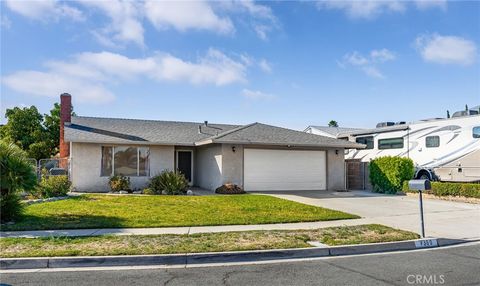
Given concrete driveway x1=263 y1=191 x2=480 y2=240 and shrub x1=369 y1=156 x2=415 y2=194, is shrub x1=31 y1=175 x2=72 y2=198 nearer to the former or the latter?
concrete driveway x1=263 y1=191 x2=480 y2=240

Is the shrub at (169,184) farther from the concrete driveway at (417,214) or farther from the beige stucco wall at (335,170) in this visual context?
the beige stucco wall at (335,170)

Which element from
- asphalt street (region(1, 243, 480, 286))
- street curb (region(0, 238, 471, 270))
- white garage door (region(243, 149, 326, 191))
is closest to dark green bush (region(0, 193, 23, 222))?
street curb (region(0, 238, 471, 270))

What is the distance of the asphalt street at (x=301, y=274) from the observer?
5.65m

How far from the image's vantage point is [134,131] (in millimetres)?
21547

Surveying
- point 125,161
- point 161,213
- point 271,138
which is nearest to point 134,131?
point 125,161

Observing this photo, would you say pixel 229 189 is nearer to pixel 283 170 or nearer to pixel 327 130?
pixel 283 170

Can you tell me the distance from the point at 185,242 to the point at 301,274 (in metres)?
2.73

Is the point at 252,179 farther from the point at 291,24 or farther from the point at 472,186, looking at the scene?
the point at 472,186

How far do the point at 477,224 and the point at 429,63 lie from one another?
8505 mm

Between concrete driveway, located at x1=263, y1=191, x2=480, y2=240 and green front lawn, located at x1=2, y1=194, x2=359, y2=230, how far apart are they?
49.2 inches

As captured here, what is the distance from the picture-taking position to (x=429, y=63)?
1677 centimetres

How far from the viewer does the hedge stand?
622 inches

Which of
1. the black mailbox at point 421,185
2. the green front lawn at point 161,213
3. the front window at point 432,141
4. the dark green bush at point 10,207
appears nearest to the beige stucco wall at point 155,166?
the green front lawn at point 161,213

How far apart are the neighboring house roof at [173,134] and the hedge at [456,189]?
4.78 meters
